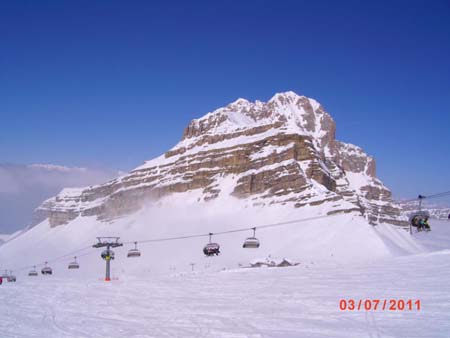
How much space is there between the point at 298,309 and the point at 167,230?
15610 cm

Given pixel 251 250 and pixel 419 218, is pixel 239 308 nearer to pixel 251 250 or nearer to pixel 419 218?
pixel 419 218

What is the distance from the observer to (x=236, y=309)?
21.2 m

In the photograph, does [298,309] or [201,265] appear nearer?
[298,309]

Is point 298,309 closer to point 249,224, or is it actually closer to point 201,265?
point 201,265

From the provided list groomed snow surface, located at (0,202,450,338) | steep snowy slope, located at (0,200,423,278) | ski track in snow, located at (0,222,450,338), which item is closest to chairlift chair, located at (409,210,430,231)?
groomed snow surface, located at (0,202,450,338)

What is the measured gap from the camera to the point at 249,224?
151 m

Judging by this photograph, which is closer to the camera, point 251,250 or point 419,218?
Answer: point 419,218

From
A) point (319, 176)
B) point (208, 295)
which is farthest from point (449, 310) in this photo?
point (319, 176)
